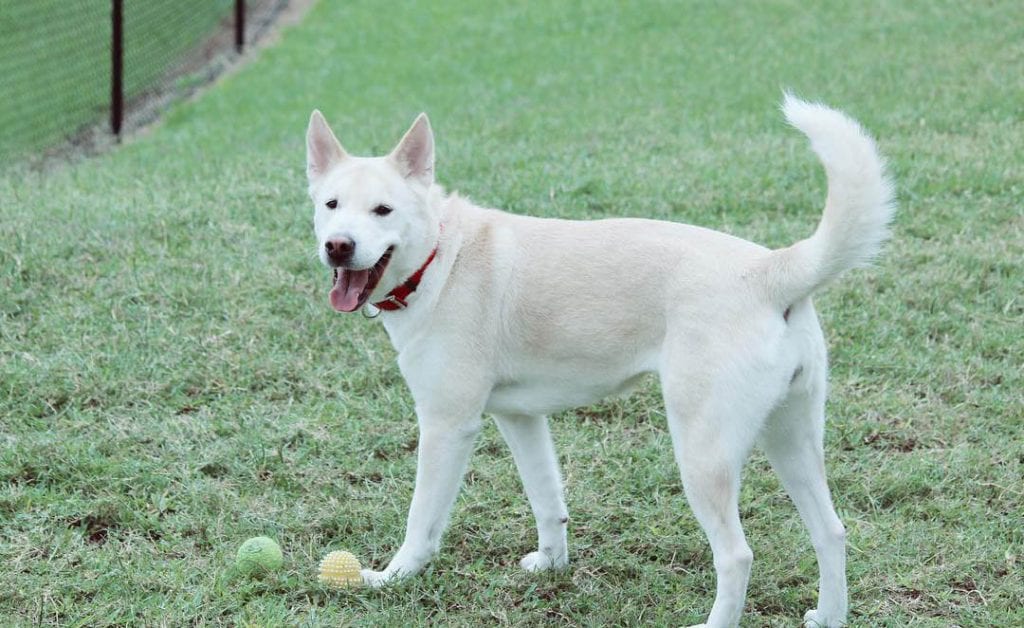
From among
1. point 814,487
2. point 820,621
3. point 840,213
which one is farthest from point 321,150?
point 820,621

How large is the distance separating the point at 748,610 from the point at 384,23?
559 inches

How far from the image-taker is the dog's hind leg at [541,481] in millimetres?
3875

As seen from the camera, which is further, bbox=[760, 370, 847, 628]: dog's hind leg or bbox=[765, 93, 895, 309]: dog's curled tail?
bbox=[760, 370, 847, 628]: dog's hind leg

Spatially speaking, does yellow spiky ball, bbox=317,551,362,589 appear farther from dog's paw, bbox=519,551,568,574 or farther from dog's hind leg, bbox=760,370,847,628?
dog's hind leg, bbox=760,370,847,628

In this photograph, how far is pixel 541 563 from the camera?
3934 mm

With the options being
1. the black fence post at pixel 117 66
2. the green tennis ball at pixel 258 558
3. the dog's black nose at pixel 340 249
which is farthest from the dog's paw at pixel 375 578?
the black fence post at pixel 117 66

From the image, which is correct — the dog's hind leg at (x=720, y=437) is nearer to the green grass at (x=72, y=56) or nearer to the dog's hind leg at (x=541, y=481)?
the dog's hind leg at (x=541, y=481)

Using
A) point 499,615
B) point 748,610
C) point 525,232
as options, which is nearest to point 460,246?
point 525,232

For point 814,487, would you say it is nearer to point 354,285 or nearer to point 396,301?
point 396,301

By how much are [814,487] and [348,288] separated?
4.76ft

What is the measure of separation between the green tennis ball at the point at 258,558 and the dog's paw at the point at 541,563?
778 mm

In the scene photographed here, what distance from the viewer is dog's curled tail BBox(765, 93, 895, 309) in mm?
3188

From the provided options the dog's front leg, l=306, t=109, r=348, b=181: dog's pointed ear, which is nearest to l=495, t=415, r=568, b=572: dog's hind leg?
the dog's front leg

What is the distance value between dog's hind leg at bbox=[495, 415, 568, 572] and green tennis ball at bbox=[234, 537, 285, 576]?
788 mm
